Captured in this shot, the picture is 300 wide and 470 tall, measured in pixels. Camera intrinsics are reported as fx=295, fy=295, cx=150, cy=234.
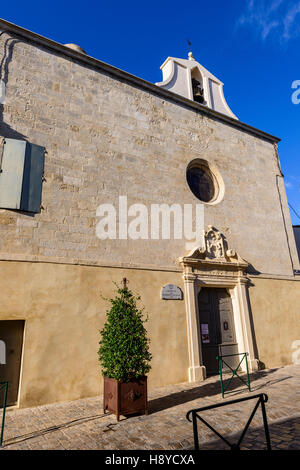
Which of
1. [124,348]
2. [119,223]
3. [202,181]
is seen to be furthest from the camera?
[202,181]

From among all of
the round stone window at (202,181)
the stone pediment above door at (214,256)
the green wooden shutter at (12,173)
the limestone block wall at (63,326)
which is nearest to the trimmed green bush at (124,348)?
the limestone block wall at (63,326)

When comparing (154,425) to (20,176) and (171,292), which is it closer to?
(171,292)

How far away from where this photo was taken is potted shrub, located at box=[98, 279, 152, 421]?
505 centimetres

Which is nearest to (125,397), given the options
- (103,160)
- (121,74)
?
(103,160)

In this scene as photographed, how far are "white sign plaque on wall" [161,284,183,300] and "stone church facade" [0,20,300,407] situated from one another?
11 centimetres

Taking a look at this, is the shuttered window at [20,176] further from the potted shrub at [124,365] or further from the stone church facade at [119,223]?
the potted shrub at [124,365]

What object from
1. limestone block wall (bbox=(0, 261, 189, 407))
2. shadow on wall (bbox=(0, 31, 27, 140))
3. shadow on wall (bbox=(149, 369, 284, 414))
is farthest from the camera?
shadow on wall (bbox=(0, 31, 27, 140))

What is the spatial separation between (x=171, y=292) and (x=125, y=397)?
3459 millimetres

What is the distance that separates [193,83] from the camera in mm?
11984

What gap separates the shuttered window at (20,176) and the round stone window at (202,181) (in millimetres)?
5070

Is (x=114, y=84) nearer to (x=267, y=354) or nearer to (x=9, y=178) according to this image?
(x=9, y=178)

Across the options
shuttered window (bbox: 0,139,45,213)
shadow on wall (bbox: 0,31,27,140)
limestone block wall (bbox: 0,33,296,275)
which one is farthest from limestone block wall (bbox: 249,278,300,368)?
shadow on wall (bbox: 0,31,27,140)

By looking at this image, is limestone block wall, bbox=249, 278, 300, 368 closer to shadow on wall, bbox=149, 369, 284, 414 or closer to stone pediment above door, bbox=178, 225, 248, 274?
stone pediment above door, bbox=178, 225, 248, 274
